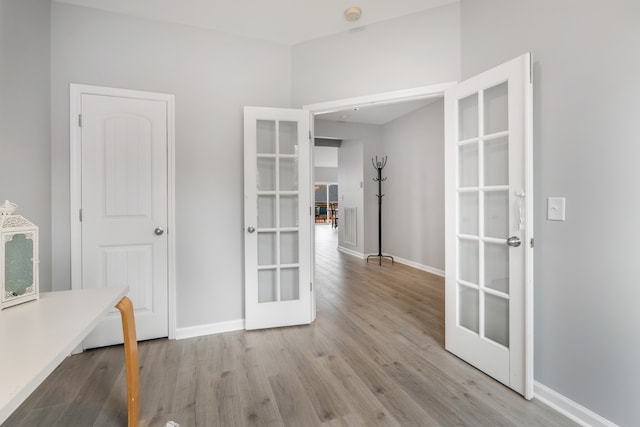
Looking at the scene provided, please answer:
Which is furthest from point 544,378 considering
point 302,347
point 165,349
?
point 165,349

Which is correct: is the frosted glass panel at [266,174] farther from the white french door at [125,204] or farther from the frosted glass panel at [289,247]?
the white french door at [125,204]

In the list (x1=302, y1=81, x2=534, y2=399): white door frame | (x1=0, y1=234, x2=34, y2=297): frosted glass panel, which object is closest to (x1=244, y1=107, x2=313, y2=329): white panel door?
(x1=302, y1=81, x2=534, y2=399): white door frame

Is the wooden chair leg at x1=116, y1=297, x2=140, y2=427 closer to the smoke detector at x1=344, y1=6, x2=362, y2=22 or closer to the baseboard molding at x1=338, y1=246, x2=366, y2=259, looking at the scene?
the smoke detector at x1=344, y1=6, x2=362, y2=22

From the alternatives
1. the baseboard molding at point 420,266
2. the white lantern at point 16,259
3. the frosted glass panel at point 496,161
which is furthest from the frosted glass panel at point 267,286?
the baseboard molding at point 420,266

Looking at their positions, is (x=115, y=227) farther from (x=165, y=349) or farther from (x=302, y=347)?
(x=302, y=347)

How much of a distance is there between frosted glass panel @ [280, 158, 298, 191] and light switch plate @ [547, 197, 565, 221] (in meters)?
1.93

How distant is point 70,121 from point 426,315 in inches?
140

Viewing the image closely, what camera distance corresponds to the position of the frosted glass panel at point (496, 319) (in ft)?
6.21

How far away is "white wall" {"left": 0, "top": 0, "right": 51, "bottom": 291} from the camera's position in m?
1.80

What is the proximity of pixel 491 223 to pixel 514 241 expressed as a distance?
235 mm

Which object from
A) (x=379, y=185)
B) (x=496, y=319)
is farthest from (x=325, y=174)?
(x=496, y=319)

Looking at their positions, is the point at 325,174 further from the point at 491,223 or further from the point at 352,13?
the point at 491,223

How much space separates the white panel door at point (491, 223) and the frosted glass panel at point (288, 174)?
1342mm

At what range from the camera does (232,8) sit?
7.79 feet
